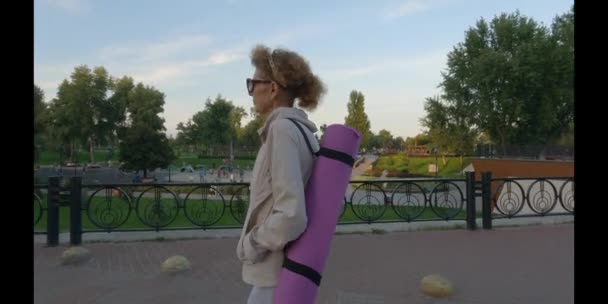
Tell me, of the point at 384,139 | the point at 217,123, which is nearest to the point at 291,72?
the point at 217,123

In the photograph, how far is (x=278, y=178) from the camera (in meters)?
1.74

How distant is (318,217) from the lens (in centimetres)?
185

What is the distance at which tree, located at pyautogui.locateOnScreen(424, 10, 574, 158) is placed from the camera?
1517 inches

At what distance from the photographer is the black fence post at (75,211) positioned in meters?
7.33

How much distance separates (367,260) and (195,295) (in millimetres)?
2653

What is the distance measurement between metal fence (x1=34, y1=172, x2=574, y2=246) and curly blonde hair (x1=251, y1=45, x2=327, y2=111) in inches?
250

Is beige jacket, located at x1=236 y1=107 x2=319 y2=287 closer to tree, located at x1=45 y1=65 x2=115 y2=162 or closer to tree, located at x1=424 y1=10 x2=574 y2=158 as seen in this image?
tree, located at x1=424 y1=10 x2=574 y2=158

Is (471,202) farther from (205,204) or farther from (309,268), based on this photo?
(309,268)

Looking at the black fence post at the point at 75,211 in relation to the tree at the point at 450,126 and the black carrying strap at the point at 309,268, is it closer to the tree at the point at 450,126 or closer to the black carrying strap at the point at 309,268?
the black carrying strap at the point at 309,268

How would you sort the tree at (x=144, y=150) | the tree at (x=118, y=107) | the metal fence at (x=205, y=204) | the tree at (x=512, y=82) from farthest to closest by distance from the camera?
the tree at (x=118, y=107), the tree at (x=512, y=82), the tree at (x=144, y=150), the metal fence at (x=205, y=204)

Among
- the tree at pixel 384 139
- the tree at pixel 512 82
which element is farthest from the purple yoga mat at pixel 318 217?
the tree at pixel 384 139

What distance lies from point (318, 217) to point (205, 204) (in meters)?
7.13
